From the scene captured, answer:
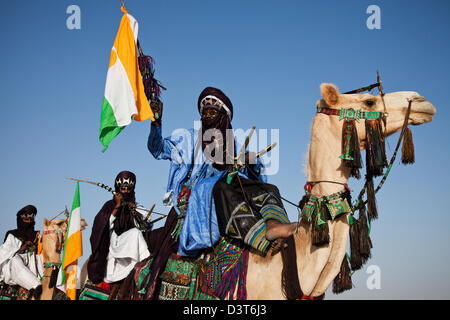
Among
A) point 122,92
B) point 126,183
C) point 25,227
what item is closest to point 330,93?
point 122,92

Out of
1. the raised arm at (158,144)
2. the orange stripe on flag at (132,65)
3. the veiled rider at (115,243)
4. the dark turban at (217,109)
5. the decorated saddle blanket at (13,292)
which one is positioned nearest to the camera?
the dark turban at (217,109)

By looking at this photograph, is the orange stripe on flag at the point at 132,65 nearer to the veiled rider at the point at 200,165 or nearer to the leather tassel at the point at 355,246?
the veiled rider at the point at 200,165

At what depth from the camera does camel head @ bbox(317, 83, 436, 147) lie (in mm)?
4133

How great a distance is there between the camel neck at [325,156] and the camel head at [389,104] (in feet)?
0.66

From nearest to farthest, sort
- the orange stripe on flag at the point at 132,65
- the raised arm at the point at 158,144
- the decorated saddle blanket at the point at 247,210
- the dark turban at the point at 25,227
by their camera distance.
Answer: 1. the decorated saddle blanket at the point at 247,210
2. the raised arm at the point at 158,144
3. the orange stripe on flag at the point at 132,65
4. the dark turban at the point at 25,227

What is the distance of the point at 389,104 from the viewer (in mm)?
4246

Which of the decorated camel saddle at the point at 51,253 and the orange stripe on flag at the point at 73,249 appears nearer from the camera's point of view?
the orange stripe on flag at the point at 73,249

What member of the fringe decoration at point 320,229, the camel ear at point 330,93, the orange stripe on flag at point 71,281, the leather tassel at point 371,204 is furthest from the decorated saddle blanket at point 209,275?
the orange stripe on flag at point 71,281

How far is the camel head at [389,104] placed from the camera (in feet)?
13.6

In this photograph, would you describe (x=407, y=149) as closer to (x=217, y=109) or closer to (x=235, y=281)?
(x=235, y=281)

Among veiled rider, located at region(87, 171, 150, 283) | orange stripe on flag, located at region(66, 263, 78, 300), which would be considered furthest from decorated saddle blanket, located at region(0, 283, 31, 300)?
veiled rider, located at region(87, 171, 150, 283)

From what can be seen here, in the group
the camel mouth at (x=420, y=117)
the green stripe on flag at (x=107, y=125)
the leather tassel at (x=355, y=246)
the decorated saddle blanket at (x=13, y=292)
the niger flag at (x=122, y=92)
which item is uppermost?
the niger flag at (x=122, y=92)

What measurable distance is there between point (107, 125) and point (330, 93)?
3.26 m
